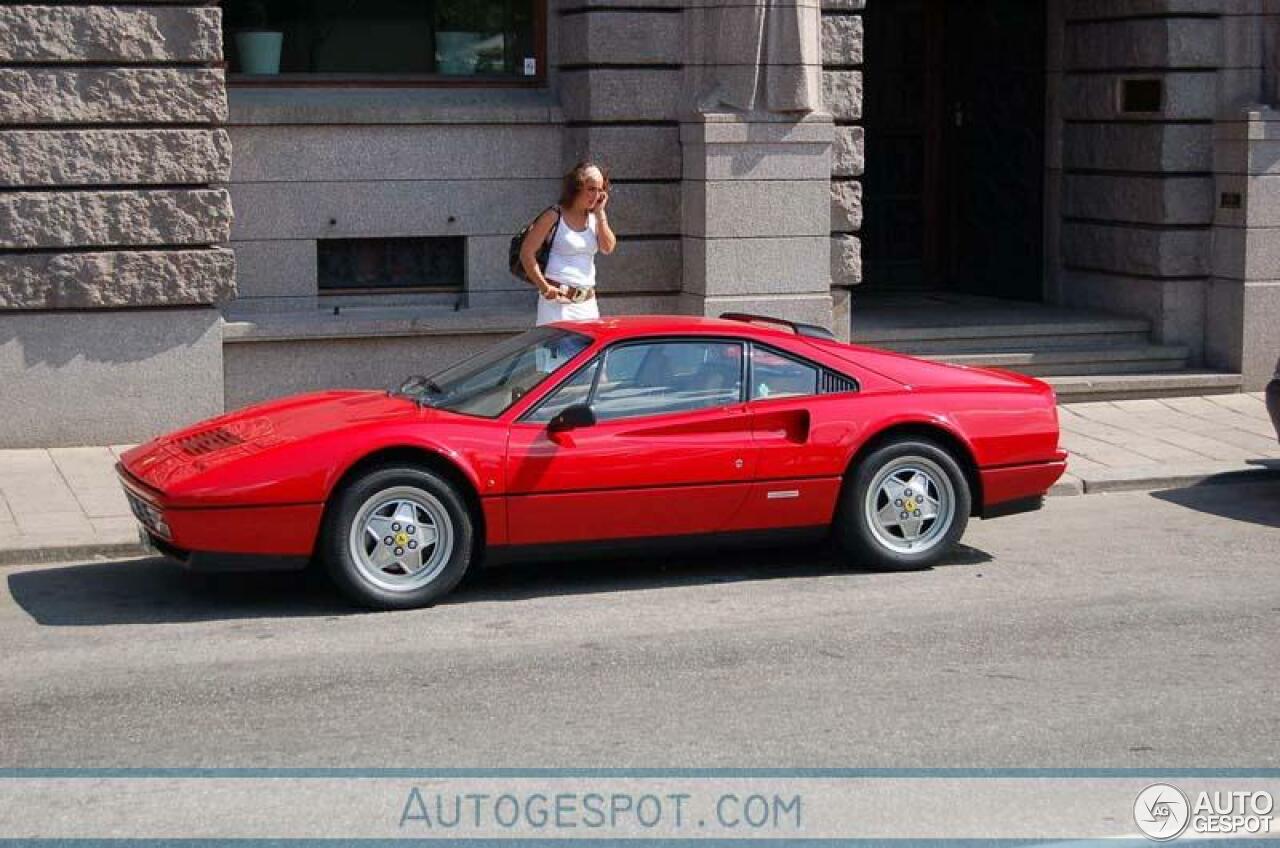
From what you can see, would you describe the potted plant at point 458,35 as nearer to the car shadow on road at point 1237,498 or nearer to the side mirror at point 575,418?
the car shadow on road at point 1237,498

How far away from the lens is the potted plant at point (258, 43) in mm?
14117

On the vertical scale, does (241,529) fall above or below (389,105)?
below

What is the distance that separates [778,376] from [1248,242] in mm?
7112

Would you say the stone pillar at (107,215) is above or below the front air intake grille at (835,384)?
above

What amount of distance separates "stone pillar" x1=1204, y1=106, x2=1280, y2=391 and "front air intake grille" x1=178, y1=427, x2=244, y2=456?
9052mm

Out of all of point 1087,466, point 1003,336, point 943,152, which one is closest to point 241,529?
point 1087,466

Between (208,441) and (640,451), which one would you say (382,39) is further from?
(640,451)

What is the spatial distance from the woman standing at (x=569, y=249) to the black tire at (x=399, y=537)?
3162 mm

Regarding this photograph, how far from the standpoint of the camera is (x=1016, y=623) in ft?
27.8

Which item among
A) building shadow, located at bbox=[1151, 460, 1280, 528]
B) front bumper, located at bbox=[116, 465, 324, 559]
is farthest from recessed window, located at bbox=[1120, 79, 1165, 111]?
front bumper, located at bbox=[116, 465, 324, 559]

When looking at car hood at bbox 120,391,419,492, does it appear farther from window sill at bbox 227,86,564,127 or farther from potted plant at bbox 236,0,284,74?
potted plant at bbox 236,0,284,74

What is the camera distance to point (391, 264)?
1438 cm

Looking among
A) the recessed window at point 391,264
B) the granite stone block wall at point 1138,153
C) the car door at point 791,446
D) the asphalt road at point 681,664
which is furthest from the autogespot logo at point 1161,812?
the granite stone block wall at point 1138,153

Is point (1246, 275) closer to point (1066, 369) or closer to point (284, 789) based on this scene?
point (1066, 369)
